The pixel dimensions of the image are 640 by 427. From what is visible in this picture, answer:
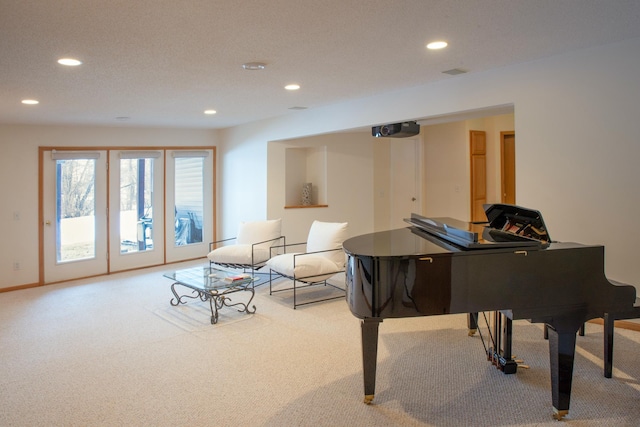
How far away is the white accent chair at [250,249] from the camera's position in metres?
5.75

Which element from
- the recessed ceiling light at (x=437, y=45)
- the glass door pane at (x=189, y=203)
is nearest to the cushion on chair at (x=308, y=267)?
the recessed ceiling light at (x=437, y=45)

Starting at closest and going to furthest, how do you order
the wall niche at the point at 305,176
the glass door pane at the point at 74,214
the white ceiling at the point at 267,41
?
the white ceiling at the point at 267,41 → the glass door pane at the point at 74,214 → the wall niche at the point at 305,176

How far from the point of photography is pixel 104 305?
5.19 m

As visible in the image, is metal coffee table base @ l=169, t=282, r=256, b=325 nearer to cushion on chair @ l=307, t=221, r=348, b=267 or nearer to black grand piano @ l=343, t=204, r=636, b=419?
cushion on chair @ l=307, t=221, r=348, b=267

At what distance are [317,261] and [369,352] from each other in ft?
7.81

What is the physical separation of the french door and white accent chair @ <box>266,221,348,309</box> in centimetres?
283

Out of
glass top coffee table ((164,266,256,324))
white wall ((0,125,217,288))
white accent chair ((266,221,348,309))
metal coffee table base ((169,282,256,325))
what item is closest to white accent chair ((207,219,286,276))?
white accent chair ((266,221,348,309))

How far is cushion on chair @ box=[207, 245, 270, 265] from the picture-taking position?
574 cm

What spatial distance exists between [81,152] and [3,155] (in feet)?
3.11

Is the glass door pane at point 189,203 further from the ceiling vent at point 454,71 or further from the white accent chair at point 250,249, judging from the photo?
the ceiling vent at point 454,71

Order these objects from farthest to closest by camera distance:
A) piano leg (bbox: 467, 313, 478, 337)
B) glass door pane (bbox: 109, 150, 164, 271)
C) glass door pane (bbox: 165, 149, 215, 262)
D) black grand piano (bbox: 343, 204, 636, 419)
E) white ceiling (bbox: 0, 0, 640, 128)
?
glass door pane (bbox: 165, 149, 215, 262) < glass door pane (bbox: 109, 150, 164, 271) < piano leg (bbox: 467, 313, 478, 337) < white ceiling (bbox: 0, 0, 640, 128) < black grand piano (bbox: 343, 204, 636, 419)

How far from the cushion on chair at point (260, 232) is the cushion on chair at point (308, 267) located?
108 cm

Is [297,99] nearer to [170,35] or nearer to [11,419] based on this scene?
[170,35]

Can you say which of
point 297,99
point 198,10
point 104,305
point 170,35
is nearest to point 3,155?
point 104,305
